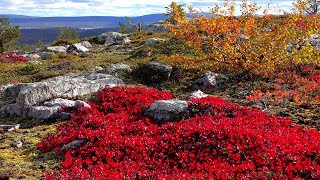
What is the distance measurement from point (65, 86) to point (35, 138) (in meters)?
7.72

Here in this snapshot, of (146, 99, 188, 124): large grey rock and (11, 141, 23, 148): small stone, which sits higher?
(146, 99, 188, 124): large grey rock

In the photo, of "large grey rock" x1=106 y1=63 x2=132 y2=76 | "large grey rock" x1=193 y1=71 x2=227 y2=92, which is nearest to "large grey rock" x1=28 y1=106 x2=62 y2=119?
"large grey rock" x1=106 y1=63 x2=132 y2=76

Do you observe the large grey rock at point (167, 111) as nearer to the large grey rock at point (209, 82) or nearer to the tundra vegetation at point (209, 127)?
the tundra vegetation at point (209, 127)

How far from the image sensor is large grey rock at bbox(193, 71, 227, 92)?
2848cm

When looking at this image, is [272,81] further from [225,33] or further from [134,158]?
[134,158]

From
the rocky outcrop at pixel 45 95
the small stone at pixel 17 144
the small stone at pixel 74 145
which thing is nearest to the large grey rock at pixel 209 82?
the rocky outcrop at pixel 45 95

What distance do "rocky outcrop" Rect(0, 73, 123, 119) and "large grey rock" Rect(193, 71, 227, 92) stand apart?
7.03m

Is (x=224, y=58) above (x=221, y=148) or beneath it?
above

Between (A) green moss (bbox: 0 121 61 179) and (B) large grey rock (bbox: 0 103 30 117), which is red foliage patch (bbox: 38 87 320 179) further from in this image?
(B) large grey rock (bbox: 0 103 30 117)

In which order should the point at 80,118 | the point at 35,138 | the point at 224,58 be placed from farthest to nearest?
the point at 224,58
the point at 80,118
the point at 35,138

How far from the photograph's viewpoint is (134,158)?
15.4 meters

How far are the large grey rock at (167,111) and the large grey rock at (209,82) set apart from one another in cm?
775

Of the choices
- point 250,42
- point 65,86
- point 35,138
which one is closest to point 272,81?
point 250,42

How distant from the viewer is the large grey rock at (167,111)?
20594mm
